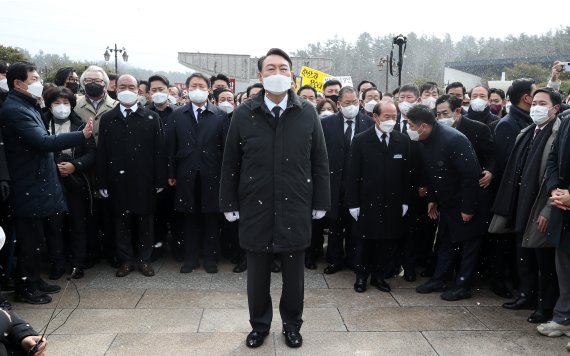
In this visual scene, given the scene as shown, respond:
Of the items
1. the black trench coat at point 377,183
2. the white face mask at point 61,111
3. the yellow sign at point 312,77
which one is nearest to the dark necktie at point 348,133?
the black trench coat at point 377,183

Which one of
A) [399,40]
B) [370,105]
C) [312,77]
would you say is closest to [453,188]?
[370,105]

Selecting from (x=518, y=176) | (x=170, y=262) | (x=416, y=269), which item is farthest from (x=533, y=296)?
(x=170, y=262)

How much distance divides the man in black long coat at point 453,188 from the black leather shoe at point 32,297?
13.1 ft

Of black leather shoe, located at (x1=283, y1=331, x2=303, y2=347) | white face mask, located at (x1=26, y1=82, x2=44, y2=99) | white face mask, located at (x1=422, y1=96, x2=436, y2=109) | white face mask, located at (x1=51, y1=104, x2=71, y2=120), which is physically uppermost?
white face mask, located at (x1=26, y1=82, x2=44, y2=99)

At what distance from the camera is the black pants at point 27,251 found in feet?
16.1

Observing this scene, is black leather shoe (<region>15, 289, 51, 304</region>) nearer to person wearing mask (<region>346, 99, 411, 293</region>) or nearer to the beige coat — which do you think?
the beige coat

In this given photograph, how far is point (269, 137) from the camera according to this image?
377 cm

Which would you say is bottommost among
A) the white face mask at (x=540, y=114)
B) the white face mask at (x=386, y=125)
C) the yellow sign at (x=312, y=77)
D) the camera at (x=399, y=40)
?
the white face mask at (x=386, y=125)

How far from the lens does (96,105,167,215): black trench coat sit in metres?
5.70

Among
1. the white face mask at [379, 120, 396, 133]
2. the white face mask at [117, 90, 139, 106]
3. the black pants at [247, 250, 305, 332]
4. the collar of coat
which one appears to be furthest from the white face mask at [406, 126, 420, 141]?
the white face mask at [117, 90, 139, 106]

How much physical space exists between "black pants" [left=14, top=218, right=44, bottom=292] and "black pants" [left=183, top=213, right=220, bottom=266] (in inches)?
67.9

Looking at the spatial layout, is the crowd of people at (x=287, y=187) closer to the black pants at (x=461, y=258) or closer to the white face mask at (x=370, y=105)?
the black pants at (x=461, y=258)

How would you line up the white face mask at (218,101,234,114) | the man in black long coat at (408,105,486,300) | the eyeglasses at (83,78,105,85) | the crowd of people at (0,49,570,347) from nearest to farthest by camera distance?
the crowd of people at (0,49,570,347) → the man in black long coat at (408,105,486,300) → the eyeglasses at (83,78,105,85) → the white face mask at (218,101,234,114)

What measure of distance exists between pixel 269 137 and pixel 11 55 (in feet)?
99.3
